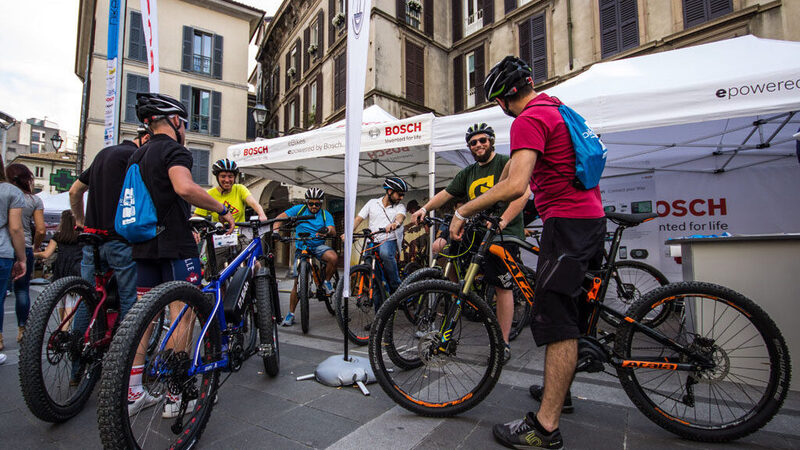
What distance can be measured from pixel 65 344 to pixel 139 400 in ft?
3.05

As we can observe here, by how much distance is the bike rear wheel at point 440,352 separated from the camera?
205 cm

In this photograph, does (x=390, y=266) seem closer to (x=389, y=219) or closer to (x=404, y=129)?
(x=389, y=219)

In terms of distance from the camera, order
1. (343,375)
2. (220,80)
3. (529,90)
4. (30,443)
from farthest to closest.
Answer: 1. (220,80)
2. (343,375)
3. (529,90)
4. (30,443)

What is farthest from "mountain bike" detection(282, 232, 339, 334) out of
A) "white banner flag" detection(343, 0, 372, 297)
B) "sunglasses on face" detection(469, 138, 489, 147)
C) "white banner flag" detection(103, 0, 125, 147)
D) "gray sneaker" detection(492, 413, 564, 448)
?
"white banner flag" detection(103, 0, 125, 147)

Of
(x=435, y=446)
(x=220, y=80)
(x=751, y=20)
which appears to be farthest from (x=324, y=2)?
(x=435, y=446)

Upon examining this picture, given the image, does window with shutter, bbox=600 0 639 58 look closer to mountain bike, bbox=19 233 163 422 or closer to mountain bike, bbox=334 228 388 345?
mountain bike, bbox=334 228 388 345

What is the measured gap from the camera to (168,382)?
5.49ft

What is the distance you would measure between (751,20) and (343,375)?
12011mm

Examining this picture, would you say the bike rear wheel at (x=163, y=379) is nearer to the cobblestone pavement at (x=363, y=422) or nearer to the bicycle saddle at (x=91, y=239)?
the cobblestone pavement at (x=363, y=422)

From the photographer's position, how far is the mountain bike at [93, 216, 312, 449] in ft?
4.47

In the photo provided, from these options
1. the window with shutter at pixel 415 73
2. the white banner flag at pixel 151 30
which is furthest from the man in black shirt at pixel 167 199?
the window with shutter at pixel 415 73

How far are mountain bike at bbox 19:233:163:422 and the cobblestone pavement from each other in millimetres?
138

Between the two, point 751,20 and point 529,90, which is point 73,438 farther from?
point 751,20

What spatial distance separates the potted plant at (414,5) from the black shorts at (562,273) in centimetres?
1519
